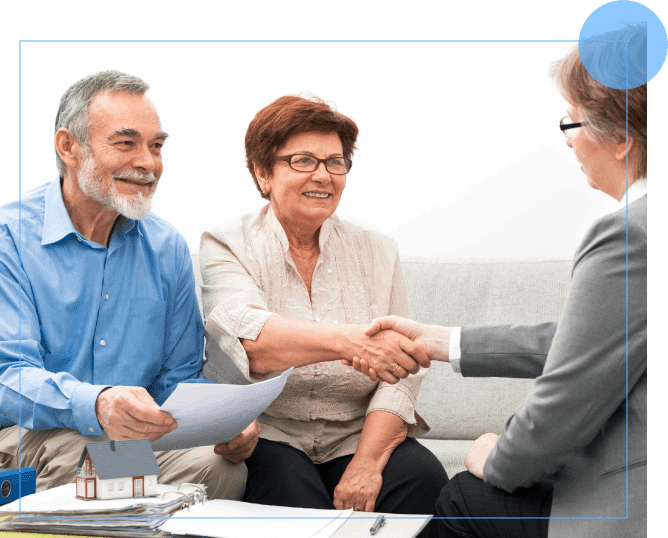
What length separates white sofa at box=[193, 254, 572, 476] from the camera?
170cm

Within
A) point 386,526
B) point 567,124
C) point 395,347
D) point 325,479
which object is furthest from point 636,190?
point 325,479

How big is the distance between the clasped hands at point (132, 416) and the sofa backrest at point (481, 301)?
500mm

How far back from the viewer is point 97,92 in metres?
1.71

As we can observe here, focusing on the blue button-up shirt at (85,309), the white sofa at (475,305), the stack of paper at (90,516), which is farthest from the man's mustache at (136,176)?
the stack of paper at (90,516)

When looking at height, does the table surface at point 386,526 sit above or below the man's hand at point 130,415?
below

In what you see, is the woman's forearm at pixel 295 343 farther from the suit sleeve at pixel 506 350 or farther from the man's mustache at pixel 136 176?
the man's mustache at pixel 136 176

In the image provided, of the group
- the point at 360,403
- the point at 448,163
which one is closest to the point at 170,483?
the point at 360,403

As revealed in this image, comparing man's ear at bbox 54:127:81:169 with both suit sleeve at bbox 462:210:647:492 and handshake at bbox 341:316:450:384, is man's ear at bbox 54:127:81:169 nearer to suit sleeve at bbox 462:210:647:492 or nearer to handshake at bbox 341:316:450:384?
handshake at bbox 341:316:450:384

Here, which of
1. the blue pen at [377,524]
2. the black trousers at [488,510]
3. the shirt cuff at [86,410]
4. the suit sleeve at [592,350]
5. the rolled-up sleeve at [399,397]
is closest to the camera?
the suit sleeve at [592,350]

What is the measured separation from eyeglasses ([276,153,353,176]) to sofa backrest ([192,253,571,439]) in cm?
27

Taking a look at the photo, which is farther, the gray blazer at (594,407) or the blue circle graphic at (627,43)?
the blue circle graphic at (627,43)

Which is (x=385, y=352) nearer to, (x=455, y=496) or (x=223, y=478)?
(x=455, y=496)

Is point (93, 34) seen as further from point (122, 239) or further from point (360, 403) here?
point (360, 403)

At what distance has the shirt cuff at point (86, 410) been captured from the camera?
1.65 meters
